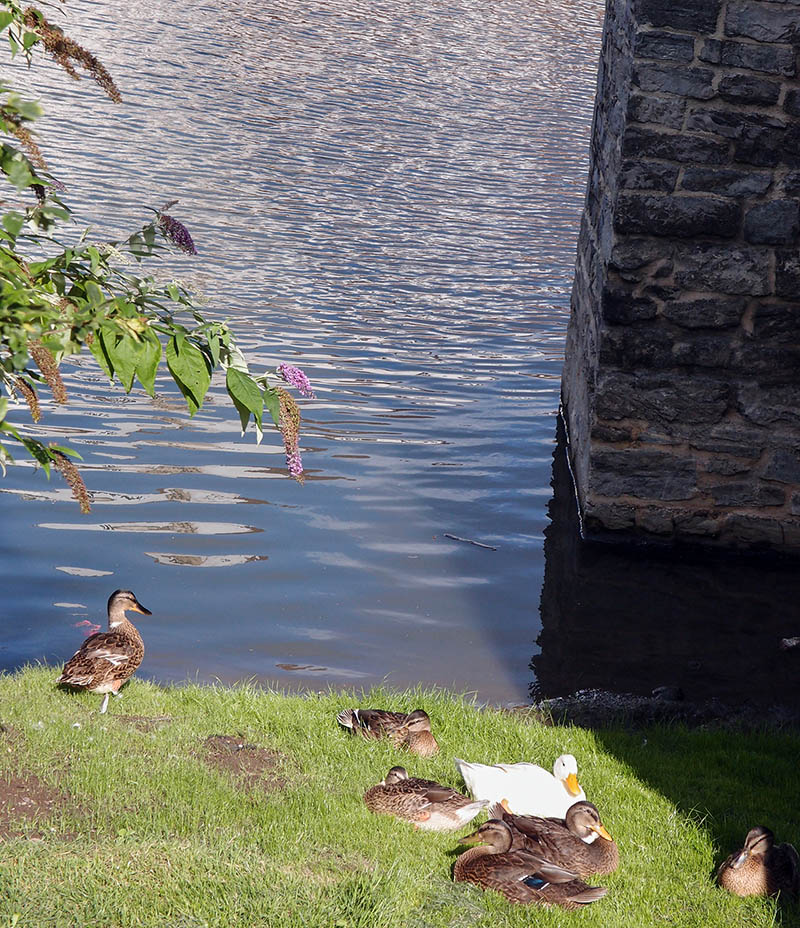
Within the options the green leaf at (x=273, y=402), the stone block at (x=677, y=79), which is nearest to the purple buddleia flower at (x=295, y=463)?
the green leaf at (x=273, y=402)

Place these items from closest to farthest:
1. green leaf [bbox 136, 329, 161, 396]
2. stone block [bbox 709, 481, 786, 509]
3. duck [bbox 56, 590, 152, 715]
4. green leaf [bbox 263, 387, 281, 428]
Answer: green leaf [bbox 136, 329, 161, 396] < green leaf [bbox 263, 387, 281, 428] < duck [bbox 56, 590, 152, 715] < stone block [bbox 709, 481, 786, 509]

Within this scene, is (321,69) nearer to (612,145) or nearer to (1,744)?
(612,145)

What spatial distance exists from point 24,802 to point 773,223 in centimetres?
612

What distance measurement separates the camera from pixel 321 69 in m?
30.1

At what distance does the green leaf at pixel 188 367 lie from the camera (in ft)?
10.9

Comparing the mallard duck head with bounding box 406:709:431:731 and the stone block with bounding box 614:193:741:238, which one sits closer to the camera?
the mallard duck head with bounding box 406:709:431:731

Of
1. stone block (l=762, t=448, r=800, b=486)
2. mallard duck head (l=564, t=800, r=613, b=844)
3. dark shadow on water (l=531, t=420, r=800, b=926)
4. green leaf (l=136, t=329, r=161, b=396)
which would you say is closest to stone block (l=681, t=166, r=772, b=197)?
stone block (l=762, t=448, r=800, b=486)

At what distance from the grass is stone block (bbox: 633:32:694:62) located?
4.51 meters

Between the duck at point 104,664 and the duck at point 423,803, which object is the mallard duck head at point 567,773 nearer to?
the duck at point 423,803

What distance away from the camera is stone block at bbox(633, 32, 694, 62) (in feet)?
25.5

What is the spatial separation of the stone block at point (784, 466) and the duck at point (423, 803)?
449cm

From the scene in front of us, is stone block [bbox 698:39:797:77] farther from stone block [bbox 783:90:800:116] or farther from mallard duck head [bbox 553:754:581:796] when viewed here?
mallard duck head [bbox 553:754:581:796]

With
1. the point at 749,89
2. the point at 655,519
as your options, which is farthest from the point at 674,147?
the point at 655,519

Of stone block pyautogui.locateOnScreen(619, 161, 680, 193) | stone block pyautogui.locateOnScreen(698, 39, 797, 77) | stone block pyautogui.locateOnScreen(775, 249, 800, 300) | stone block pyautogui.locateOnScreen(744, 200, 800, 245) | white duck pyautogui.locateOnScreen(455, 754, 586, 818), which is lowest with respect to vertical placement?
white duck pyautogui.locateOnScreen(455, 754, 586, 818)
